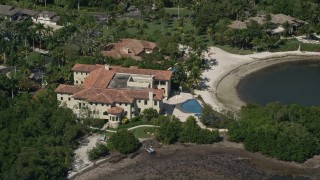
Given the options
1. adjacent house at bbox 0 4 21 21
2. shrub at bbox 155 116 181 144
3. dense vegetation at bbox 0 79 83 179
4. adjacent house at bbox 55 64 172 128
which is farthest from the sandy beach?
adjacent house at bbox 0 4 21 21

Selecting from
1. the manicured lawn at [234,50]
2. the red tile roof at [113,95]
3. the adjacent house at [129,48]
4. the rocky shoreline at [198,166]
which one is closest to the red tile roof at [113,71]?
the red tile roof at [113,95]

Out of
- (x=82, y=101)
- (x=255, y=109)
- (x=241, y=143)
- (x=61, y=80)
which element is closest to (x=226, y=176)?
(x=241, y=143)

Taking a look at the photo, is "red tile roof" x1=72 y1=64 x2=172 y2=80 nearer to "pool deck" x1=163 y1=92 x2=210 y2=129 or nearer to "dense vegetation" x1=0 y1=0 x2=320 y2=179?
"dense vegetation" x1=0 y1=0 x2=320 y2=179

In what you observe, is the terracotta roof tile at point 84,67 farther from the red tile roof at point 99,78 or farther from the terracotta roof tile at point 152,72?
the terracotta roof tile at point 152,72

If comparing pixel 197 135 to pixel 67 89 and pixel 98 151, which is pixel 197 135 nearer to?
pixel 98 151

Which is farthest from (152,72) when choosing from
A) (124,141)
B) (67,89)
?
(124,141)

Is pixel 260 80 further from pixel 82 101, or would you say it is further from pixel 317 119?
pixel 82 101
